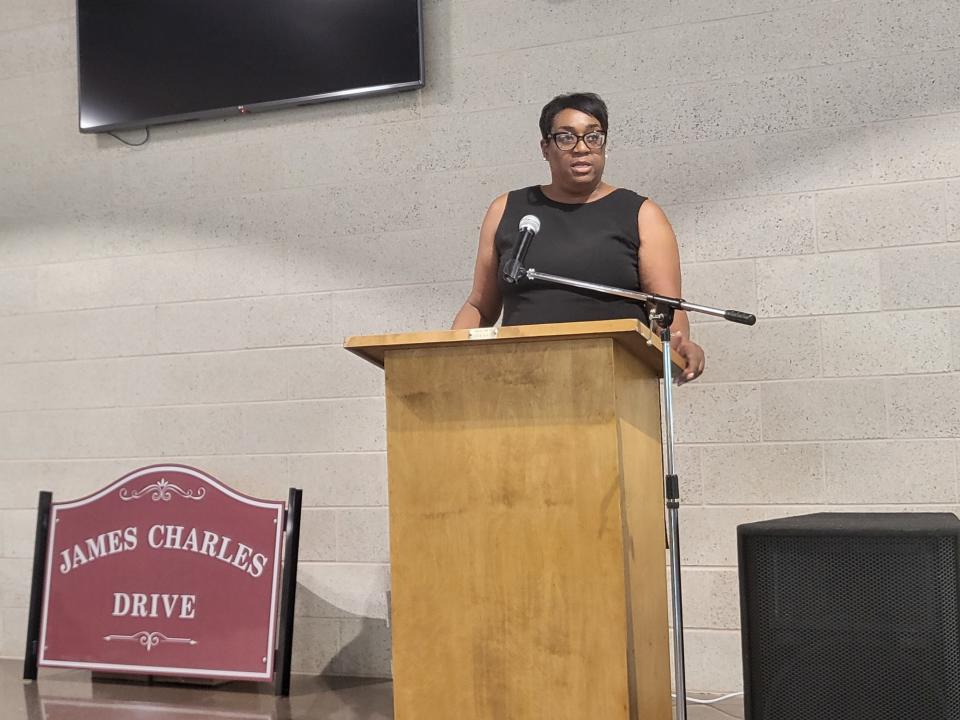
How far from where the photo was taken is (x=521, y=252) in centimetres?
220

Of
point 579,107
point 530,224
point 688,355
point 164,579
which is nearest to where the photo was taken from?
point 530,224

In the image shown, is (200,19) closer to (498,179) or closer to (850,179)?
(498,179)

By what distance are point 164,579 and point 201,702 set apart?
468 mm

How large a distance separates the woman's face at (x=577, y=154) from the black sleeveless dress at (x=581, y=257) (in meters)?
0.07

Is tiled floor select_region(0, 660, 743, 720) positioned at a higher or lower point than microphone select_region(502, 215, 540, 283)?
lower

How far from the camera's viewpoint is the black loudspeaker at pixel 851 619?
188 centimetres

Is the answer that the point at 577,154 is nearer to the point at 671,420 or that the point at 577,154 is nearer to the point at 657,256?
the point at 657,256

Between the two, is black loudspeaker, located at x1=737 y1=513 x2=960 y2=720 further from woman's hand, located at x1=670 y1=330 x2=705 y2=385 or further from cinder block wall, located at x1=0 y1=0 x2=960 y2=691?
cinder block wall, located at x1=0 y1=0 x2=960 y2=691

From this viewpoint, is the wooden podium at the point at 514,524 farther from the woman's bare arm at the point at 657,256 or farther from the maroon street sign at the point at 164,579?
the maroon street sign at the point at 164,579

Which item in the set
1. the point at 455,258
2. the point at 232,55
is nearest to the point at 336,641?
the point at 455,258

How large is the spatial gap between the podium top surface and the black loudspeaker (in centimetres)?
43

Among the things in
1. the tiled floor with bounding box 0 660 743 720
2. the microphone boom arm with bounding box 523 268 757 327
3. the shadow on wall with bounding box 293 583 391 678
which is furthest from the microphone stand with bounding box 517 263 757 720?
the shadow on wall with bounding box 293 583 391 678

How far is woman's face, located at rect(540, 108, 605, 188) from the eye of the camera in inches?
100

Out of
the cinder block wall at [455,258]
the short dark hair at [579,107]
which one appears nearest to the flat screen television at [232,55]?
the cinder block wall at [455,258]
